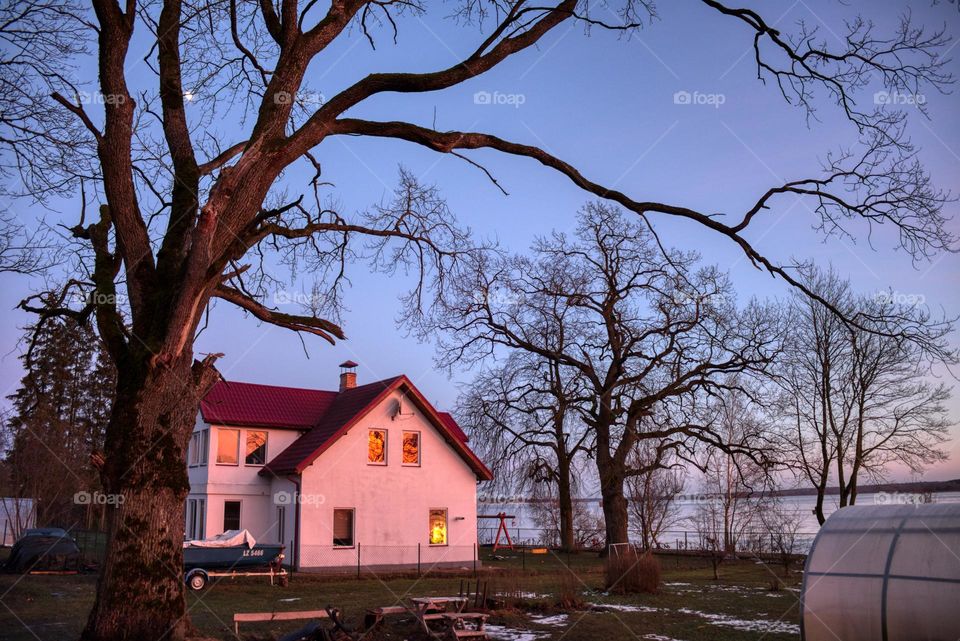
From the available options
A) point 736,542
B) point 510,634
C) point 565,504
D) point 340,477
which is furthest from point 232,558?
point 736,542

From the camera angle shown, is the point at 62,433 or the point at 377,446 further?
the point at 62,433

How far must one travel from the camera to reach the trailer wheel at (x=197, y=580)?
22422 millimetres

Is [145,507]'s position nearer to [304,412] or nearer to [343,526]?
[343,526]

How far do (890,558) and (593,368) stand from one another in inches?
889

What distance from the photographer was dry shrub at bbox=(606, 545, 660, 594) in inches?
838

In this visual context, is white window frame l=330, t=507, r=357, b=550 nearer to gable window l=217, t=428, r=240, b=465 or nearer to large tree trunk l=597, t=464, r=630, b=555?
gable window l=217, t=428, r=240, b=465

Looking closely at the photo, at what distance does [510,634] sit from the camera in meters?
13.8

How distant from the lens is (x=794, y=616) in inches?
640

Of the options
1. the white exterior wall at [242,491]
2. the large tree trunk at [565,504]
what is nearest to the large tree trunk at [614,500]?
the large tree trunk at [565,504]

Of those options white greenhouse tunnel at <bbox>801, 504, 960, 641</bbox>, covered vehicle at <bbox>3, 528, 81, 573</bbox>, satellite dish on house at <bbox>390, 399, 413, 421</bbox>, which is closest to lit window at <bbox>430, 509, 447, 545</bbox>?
satellite dish on house at <bbox>390, 399, 413, 421</bbox>

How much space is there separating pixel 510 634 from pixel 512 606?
302cm

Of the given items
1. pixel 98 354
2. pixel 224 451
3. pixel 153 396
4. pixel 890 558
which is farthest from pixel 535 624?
pixel 98 354

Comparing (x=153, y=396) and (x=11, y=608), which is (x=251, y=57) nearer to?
(x=153, y=396)

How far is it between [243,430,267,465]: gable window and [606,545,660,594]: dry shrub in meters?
16.4
